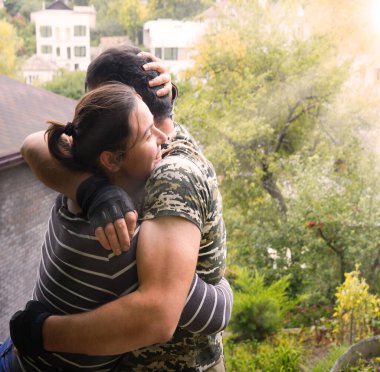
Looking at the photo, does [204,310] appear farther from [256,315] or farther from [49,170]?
[256,315]

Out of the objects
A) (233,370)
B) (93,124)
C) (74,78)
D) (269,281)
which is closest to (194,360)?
(93,124)

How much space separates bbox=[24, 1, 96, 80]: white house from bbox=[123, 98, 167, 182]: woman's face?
641 centimetres

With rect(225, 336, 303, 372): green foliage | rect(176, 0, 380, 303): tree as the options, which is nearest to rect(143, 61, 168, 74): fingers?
rect(225, 336, 303, 372): green foliage

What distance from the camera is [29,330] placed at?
0.75 meters

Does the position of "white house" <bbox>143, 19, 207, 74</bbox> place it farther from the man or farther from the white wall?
the man

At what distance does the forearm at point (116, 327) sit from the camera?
2.14 ft

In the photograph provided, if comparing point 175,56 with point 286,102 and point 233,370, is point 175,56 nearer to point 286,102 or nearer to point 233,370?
point 286,102

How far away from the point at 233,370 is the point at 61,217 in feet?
9.02

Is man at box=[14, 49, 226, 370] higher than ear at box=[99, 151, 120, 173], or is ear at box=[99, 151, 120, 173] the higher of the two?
ear at box=[99, 151, 120, 173]

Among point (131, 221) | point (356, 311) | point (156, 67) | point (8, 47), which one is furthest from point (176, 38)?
point (131, 221)

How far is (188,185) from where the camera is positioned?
2.32 ft

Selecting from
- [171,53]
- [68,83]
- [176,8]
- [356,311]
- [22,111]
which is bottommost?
[356,311]

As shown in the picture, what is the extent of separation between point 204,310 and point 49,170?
36 centimetres

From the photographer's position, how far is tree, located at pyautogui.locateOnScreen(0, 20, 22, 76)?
7.40 meters
